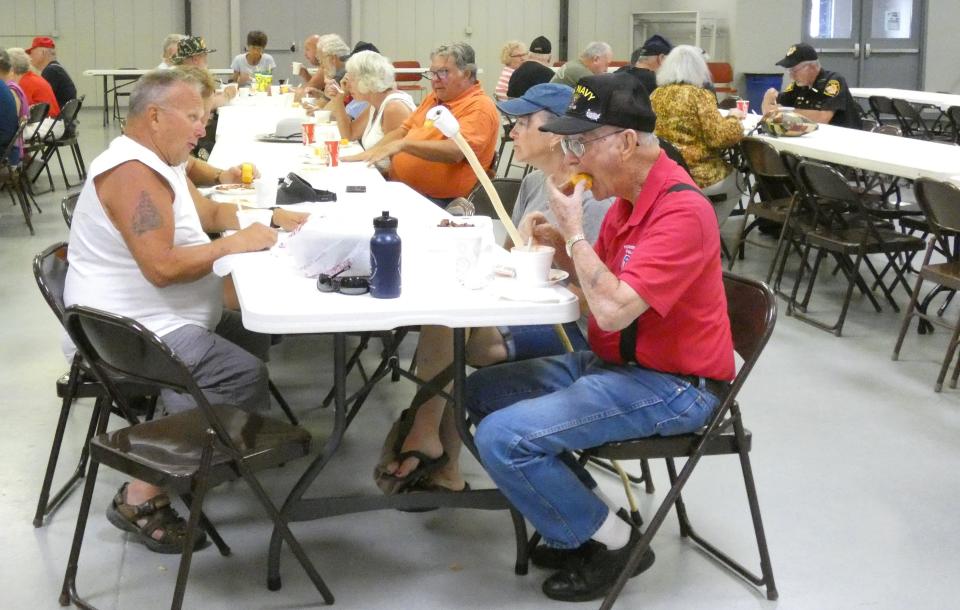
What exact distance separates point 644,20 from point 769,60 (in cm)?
293

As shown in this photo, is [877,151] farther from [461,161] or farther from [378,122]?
[378,122]

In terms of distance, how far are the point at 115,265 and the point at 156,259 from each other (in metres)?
0.16

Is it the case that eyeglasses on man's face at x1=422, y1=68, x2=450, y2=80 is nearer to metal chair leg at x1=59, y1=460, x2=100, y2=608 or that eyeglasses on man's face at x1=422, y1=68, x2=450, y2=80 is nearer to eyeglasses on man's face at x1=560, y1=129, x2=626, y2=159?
eyeglasses on man's face at x1=560, y1=129, x2=626, y2=159

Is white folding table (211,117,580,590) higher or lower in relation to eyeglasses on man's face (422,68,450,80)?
lower

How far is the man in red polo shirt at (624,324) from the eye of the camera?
2396 mm

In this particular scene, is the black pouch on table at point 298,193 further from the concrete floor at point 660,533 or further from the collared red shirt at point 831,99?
the collared red shirt at point 831,99

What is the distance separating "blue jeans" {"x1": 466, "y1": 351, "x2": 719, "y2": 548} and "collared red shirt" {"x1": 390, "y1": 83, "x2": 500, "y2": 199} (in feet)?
8.30

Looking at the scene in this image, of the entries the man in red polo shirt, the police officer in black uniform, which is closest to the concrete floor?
the man in red polo shirt

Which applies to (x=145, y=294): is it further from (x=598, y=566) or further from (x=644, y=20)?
(x=644, y=20)

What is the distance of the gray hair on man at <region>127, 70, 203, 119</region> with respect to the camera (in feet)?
10.1

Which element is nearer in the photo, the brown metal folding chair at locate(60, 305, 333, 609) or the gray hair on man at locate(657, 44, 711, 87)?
the brown metal folding chair at locate(60, 305, 333, 609)

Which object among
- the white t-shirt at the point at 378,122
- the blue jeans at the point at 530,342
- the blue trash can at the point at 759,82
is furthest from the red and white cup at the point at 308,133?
the blue trash can at the point at 759,82

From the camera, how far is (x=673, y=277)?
2379 millimetres

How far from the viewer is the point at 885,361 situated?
4668 mm
